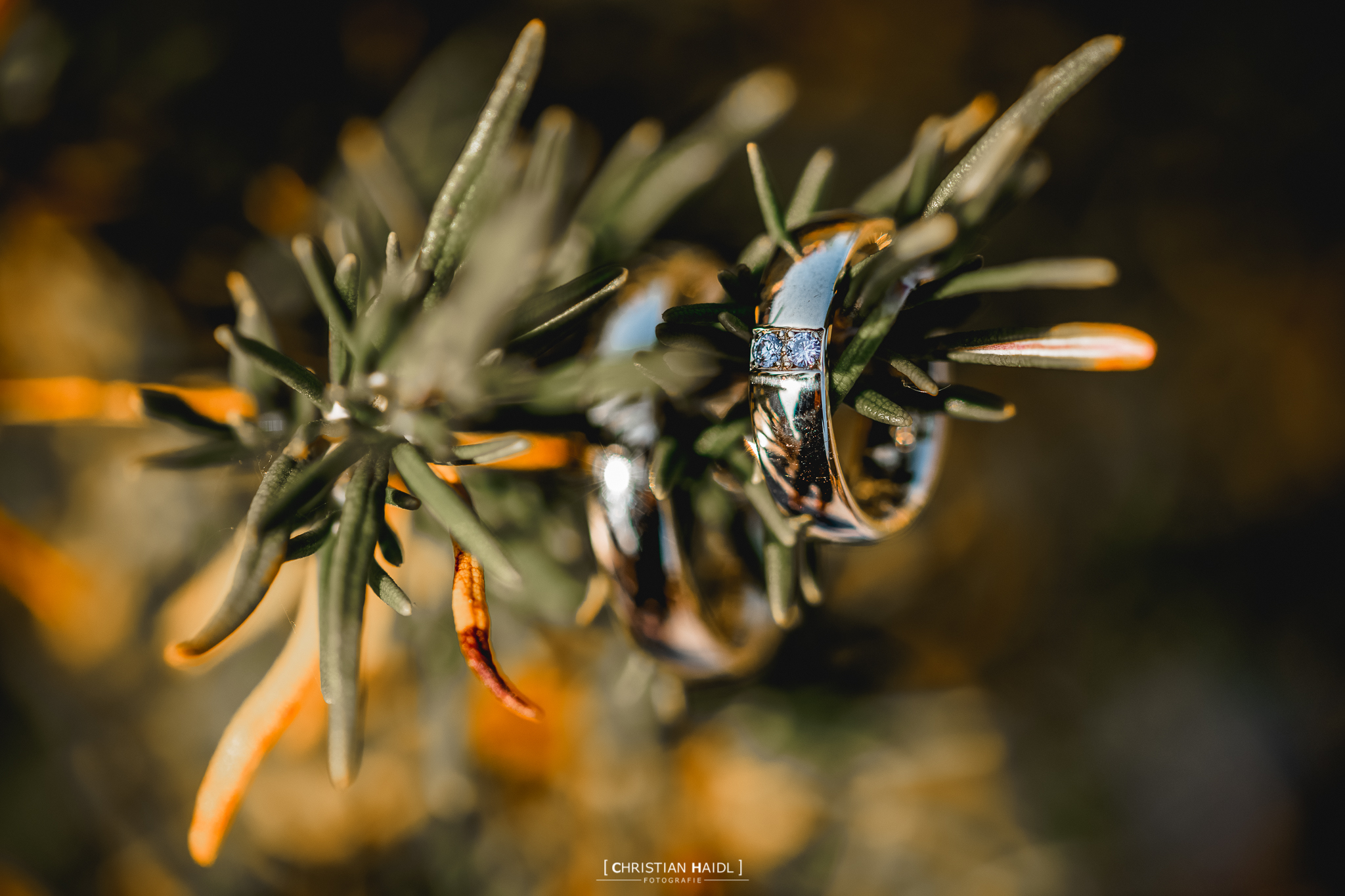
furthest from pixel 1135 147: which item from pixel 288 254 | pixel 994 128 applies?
pixel 288 254

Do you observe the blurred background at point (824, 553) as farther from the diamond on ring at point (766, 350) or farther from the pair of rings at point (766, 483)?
the diamond on ring at point (766, 350)

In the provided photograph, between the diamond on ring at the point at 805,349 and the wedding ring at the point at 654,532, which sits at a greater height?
the diamond on ring at the point at 805,349

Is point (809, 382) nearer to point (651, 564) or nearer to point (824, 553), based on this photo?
point (651, 564)

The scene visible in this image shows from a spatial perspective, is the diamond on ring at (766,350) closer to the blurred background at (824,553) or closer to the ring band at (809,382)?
the ring band at (809,382)

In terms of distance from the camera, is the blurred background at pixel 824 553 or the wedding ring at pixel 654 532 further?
the blurred background at pixel 824 553

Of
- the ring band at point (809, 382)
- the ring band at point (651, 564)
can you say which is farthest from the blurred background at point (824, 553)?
the ring band at point (809, 382)

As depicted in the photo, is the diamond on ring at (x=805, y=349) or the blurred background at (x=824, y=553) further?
the blurred background at (x=824, y=553)

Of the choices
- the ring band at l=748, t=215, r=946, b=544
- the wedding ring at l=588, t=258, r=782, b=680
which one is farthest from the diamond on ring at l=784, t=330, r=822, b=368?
the wedding ring at l=588, t=258, r=782, b=680
